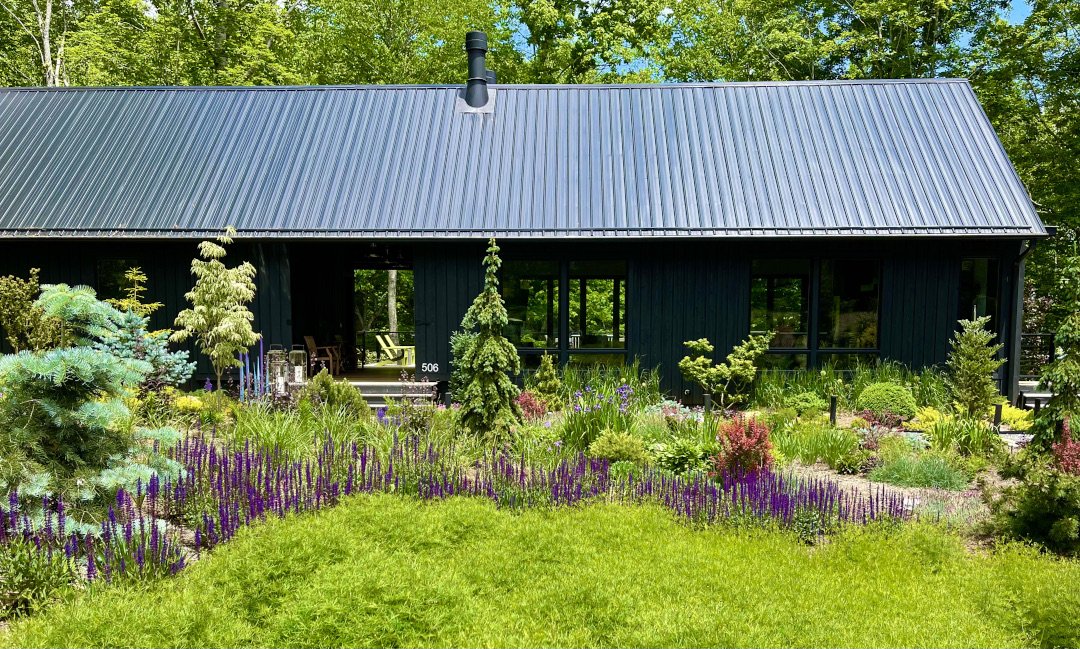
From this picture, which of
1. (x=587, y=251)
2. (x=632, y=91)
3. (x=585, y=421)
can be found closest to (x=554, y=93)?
(x=632, y=91)

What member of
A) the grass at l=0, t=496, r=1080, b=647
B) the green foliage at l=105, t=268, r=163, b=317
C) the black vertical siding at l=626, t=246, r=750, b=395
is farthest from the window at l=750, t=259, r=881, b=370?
the green foliage at l=105, t=268, r=163, b=317

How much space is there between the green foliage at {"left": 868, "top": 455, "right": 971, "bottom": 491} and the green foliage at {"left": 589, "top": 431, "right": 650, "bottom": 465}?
2183 millimetres

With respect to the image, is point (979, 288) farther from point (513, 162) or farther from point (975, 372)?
point (513, 162)

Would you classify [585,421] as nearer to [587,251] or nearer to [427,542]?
[427,542]

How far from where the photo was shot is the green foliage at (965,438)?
25.1 ft

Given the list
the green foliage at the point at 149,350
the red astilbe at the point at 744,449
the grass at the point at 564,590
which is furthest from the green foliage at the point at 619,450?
the green foliage at the point at 149,350

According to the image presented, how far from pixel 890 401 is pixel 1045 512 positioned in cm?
445

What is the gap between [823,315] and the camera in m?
11.5

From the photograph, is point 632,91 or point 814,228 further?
point 632,91

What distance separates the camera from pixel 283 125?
44.7 ft

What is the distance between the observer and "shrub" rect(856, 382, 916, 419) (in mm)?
9516

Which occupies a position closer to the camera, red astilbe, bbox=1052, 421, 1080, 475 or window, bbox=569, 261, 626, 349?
red astilbe, bbox=1052, 421, 1080, 475

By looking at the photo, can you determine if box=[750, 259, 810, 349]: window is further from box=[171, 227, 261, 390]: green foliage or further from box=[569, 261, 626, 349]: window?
box=[171, 227, 261, 390]: green foliage

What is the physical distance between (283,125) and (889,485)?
37.8 ft
